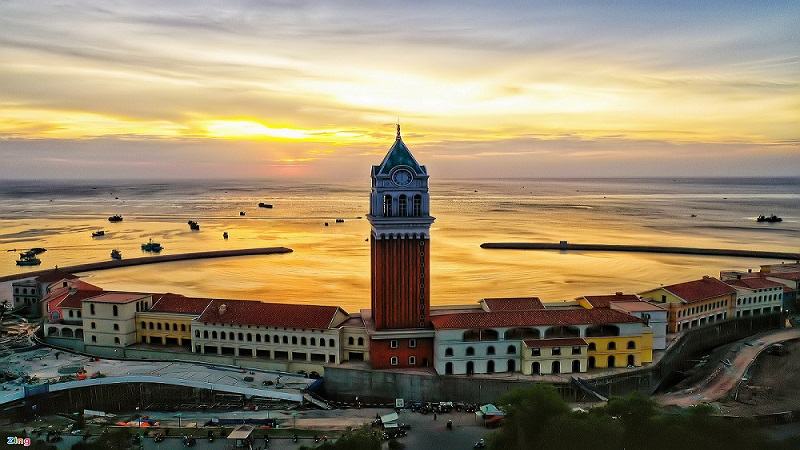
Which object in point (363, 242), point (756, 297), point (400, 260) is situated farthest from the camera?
point (363, 242)

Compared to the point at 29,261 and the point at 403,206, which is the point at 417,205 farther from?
the point at 29,261

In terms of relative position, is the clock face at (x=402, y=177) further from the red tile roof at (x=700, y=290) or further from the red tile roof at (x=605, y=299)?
the red tile roof at (x=700, y=290)

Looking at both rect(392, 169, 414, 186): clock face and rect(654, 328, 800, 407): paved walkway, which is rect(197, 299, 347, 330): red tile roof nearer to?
rect(392, 169, 414, 186): clock face

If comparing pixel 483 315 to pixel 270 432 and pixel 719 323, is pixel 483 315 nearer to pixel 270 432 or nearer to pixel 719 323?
pixel 270 432

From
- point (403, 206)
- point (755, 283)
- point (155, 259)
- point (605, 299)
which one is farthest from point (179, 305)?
point (155, 259)

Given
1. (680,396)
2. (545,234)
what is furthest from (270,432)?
(545,234)

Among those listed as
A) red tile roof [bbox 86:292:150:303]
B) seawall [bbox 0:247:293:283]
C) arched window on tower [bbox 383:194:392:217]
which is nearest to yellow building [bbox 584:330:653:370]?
arched window on tower [bbox 383:194:392:217]
